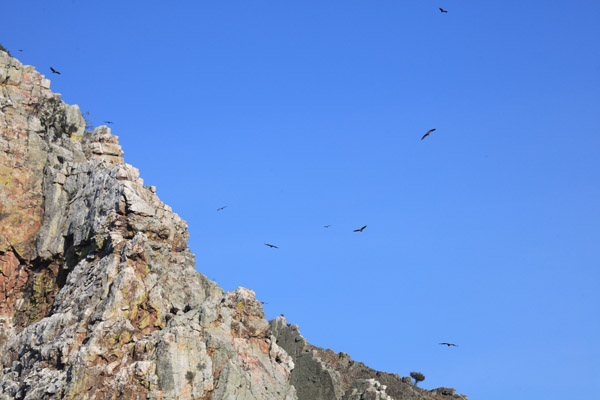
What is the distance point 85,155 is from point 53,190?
6673 mm

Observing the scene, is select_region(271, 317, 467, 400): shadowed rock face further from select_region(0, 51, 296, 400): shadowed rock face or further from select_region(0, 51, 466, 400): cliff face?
select_region(0, 51, 296, 400): shadowed rock face

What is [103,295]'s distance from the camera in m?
74.8

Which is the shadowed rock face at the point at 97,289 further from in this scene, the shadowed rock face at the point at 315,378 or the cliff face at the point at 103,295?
the shadowed rock face at the point at 315,378

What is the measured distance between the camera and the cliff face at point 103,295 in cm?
7112

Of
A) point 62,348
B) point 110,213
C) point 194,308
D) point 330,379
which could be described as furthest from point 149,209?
point 330,379

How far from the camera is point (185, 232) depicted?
297 feet

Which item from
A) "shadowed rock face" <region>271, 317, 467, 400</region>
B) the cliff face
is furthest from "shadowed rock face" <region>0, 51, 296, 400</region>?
"shadowed rock face" <region>271, 317, 467, 400</region>

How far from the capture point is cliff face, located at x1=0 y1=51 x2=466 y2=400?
71.1m

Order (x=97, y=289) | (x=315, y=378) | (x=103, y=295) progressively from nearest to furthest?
(x=103, y=295) < (x=97, y=289) < (x=315, y=378)

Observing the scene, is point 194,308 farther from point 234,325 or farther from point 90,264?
point 90,264

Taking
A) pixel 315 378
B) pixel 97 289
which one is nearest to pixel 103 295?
pixel 97 289

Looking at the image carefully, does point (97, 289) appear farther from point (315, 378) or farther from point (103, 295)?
point (315, 378)

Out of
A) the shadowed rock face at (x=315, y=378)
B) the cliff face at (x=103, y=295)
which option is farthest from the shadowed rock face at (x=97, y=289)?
the shadowed rock face at (x=315, y=378)

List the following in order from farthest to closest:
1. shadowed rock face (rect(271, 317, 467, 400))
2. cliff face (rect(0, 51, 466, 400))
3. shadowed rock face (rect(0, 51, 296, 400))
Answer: shadowed rock face (rect(271, 317, 467, 400)), cliff face (rect(0, 51, 466, 400)), shadowed rock face (rect(0, 51, 296, 400))
